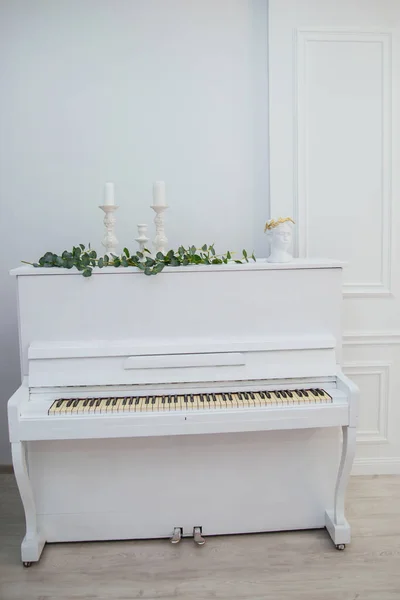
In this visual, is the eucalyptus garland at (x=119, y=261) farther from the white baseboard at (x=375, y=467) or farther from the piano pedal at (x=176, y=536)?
the white baseboard at (x=375, y=467)

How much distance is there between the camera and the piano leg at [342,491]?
2.30 m

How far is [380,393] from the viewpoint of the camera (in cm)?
309

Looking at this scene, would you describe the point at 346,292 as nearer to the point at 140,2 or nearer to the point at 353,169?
the point at 353,169

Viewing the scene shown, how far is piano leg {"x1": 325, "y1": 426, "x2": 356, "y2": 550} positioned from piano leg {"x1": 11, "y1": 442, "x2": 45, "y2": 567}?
1.31 m

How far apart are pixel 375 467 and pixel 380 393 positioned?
44 centimetres

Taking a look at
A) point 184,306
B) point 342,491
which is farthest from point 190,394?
point 342,491

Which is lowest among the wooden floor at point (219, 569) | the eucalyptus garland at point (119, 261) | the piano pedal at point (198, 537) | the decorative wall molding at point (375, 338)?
the wooden floor at point (219, 569)

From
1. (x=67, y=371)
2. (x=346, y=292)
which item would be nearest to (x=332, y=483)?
(x=346, y=292)

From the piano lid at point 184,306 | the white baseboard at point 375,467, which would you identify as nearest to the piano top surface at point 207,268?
the piano lid at point 184,306

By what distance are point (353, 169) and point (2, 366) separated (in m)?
2.34

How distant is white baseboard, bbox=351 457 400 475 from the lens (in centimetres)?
312

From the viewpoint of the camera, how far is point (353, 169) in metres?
3.00

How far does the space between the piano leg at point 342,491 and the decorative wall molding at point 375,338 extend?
33.1 inches

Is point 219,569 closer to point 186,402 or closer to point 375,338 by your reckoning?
point 186,402
